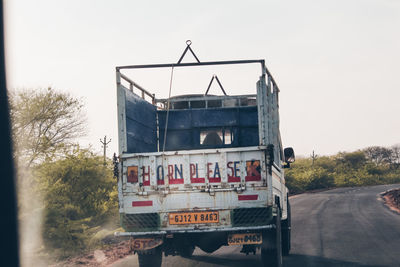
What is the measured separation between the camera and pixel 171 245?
6848 mm

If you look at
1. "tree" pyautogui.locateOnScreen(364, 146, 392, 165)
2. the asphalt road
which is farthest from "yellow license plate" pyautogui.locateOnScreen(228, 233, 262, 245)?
"tree" pyautogui.locateOnScreen(364, 146, 392, 165)

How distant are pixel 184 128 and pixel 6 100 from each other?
557 centimetres

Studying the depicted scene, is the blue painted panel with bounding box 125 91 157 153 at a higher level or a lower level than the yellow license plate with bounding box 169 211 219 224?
higher

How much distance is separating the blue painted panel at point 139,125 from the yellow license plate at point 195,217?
4.35 feet

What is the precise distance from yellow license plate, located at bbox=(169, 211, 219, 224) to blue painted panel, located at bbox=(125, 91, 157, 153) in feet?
4.35

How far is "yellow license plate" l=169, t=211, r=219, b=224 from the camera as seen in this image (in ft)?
21.3

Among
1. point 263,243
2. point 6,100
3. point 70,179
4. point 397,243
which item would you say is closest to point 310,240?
point 397,243

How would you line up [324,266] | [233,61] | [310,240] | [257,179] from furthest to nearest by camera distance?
1. [310,240]
2. [324,266]
3. [233,61]
4. [257,179]

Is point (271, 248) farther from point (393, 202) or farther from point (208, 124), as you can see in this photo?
point (393, 202)

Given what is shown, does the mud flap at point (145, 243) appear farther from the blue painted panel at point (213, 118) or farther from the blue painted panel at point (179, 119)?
the blue painted panel at point (213, 118)

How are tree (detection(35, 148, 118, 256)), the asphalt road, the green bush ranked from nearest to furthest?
the asphalt road, tree (detection(35, 148, 118, 256)), the green bush

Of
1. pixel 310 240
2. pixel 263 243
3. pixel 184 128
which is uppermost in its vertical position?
pixel 184 128

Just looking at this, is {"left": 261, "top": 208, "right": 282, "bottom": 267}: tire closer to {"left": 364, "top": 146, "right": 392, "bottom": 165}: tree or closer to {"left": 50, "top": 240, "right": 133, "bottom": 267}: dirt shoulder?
{"left": 50, "top": 240, "right": 133, "bottom": 267}: dirt shoulder

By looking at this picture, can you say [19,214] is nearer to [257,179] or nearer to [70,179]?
[70,179]
